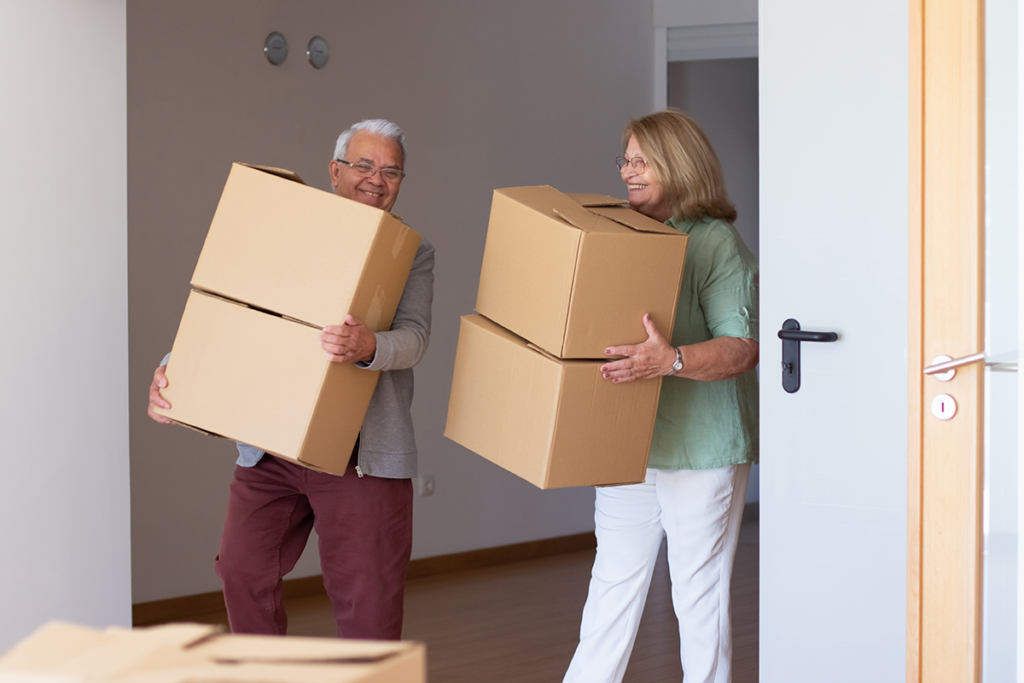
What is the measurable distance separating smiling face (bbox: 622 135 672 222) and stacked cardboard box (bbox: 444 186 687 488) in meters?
0.12

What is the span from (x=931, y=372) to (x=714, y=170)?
64 cm

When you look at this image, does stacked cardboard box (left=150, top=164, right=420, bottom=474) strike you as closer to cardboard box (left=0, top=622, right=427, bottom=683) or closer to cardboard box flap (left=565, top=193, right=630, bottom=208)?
cardboard box flap (left=565, top=193, right=630, bottom=208)

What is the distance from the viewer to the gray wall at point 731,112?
17.6 feet

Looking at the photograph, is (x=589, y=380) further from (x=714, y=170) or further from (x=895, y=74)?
(x=895, y=74)

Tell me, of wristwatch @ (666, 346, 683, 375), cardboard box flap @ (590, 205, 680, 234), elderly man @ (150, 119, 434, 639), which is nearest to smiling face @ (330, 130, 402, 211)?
elderly man @ (150, 119, 434, 639)

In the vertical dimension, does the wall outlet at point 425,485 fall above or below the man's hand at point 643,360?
below

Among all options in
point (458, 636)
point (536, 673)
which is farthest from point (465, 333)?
point (458, 636)

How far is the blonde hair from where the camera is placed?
6.38ft

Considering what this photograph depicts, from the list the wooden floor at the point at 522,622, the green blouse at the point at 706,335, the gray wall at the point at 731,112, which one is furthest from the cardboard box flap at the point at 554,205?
the gray wall at the point at 731,112

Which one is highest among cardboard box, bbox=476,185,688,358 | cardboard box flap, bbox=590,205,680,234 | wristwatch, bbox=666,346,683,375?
cardboard box flap, bbox=590,205,680,234

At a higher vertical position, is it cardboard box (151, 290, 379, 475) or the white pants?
cardboard box (151, 290, 379, 475)

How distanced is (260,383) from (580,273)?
58 cm

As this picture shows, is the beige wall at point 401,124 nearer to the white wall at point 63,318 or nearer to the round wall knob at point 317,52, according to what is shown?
the round wall knob at point 317,52

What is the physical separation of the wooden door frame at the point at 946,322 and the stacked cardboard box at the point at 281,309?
2.76 feet
